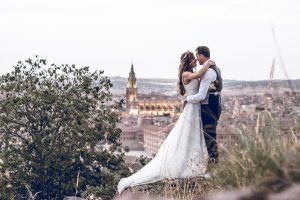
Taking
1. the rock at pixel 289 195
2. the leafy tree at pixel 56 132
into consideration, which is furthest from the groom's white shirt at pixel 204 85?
the leafy tree at pixel 56 132

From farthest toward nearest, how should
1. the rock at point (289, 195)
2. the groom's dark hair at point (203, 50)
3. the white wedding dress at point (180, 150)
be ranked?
1. the white wedding dress at point (180, 150)
2. the groom's dark hair at point (203, 50)
3. the rock at point (289, 195)

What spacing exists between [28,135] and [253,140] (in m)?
19.7

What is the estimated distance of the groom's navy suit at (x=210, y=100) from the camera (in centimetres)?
745

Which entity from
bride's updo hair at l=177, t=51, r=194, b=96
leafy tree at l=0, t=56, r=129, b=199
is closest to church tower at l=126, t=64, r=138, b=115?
leafy tree at l=0, t=56, r=129, b=199

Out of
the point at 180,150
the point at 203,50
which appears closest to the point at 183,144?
the point at 180,150

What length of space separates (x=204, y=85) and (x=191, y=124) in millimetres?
489

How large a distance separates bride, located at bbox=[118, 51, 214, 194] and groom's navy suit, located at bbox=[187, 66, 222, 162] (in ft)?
0.21

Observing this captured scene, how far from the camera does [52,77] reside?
81.1ft

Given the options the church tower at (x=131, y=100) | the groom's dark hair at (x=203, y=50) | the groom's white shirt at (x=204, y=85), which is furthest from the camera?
the church tower at (x=131, y=100)

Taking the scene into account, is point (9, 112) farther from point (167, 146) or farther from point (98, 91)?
point (167, 146)

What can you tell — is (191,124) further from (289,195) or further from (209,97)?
(289,195)

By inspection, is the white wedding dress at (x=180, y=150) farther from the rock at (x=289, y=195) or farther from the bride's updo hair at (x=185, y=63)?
the rock at (x=289, y=195)

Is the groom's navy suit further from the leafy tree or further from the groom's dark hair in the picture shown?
the leafy tree

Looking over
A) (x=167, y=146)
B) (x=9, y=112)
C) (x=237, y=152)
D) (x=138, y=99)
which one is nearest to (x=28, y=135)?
(x=9, y=112)
